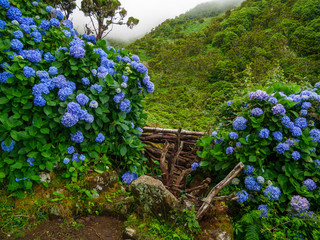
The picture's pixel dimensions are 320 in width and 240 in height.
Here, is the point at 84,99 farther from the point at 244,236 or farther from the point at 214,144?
the point at 244,236

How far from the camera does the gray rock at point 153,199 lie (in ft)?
6.25

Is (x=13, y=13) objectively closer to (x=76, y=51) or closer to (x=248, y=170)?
(x=76, y=51)

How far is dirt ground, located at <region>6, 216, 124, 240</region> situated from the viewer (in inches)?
71.3

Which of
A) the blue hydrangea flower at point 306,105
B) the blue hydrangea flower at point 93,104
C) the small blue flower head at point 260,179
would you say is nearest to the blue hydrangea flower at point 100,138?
the blue hydrangea flower at point 93,104

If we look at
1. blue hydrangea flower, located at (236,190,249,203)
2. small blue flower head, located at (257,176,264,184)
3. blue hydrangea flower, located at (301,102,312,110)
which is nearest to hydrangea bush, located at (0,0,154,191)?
blue hydrangea flower, located at (236,190,249,203)

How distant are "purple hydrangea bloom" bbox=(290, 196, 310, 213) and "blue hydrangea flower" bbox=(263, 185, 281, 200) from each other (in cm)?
15

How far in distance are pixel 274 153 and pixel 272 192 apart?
57 centimetres

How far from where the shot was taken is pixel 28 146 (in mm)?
2025


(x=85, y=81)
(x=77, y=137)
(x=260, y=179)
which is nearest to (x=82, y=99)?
(x=85, y=81)

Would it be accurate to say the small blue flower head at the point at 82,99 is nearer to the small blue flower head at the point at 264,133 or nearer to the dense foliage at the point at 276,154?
the dense foliage at the point at 276,154

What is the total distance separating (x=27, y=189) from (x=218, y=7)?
51.3 meters

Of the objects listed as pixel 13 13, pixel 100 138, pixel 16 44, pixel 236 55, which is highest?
pixel 13 13

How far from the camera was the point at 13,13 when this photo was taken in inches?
83.6

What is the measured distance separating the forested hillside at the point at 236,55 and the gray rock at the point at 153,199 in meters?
8.79
